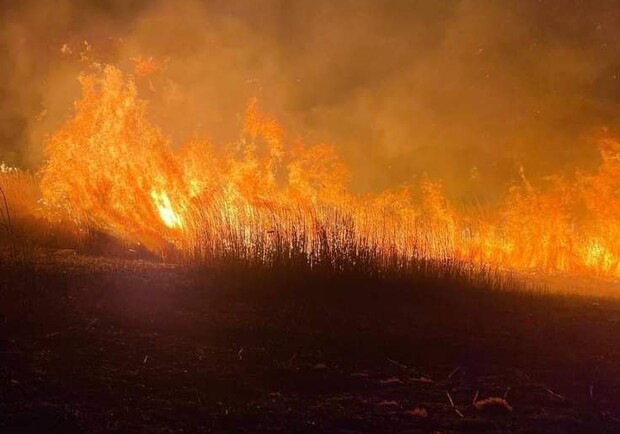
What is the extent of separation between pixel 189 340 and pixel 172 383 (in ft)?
3.77

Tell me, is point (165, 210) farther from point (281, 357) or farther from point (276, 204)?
point (281, 357)

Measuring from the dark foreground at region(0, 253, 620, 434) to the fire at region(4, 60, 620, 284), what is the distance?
88cm

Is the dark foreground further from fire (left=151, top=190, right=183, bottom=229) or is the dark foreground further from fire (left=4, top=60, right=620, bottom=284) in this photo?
fire (left=151, top=190, right=183, bottom=229)

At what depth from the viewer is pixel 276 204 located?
10664 mm

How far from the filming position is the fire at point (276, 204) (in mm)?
9141

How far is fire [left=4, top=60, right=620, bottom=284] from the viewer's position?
9.14 m

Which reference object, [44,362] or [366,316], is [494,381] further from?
[44,362]

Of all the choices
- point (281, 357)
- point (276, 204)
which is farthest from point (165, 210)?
point (281, 357)

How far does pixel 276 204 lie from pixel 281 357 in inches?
218

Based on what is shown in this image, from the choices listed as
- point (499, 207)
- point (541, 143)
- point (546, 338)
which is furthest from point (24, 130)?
point (546, 338)

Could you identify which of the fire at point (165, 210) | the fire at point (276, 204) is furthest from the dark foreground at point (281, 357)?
the fire at point (165, 210)

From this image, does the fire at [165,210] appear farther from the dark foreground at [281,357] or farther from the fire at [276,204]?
the dark foreground at [281,357]

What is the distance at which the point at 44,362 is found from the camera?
4445 millimetres

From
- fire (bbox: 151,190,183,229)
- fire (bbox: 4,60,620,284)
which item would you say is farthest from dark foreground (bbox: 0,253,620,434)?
fire (bbox: 151,190,183,229)
